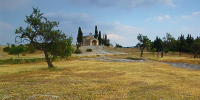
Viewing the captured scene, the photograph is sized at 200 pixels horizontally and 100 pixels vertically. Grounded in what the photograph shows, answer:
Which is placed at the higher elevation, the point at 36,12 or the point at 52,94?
the point at 36,12

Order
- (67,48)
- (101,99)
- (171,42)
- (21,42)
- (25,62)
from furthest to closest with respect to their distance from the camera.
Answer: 1. (171,42)
2. (25,62)
3. (67,48)
4. (21,42)
5. (101,99)

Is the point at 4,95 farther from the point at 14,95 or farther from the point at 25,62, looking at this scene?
the point at 25,62

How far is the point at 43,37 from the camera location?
16922 millimetres

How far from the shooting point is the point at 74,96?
276 inches

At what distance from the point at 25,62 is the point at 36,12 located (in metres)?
16.7

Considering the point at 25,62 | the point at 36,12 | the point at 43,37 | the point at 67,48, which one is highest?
the point at 36,12

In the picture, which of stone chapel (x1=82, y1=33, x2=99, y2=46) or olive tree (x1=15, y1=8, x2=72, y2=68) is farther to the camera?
stone chapel (x1=82, y1=33, x2=99, y2=46)

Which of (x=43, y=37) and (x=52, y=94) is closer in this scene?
(x=52, y=94)

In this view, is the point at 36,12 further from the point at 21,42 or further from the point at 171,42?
the point at 171,42

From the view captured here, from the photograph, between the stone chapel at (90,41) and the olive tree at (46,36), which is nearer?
the olive tree at (46,36)

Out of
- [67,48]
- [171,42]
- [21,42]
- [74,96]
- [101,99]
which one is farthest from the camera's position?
[171,42]

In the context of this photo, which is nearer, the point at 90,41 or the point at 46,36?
the point at 46,36

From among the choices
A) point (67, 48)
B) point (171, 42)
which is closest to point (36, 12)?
point (67, 48)

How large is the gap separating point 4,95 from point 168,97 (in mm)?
9170
